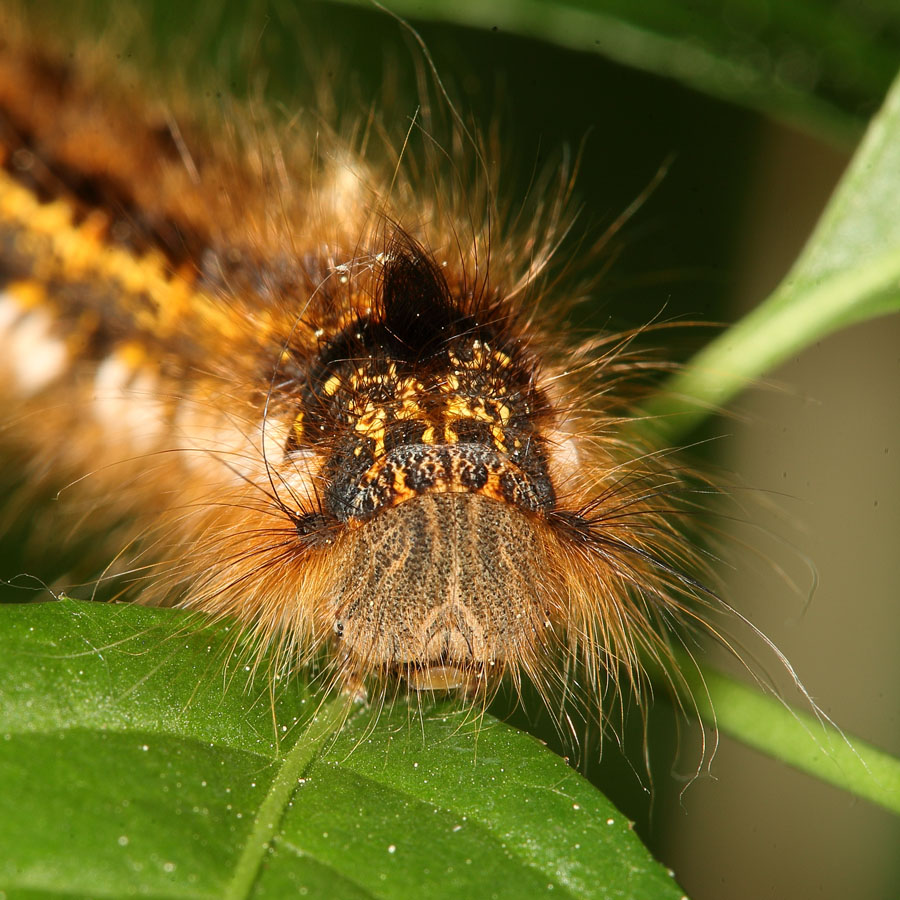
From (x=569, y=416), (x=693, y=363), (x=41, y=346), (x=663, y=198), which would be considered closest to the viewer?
(x=569, y=416)

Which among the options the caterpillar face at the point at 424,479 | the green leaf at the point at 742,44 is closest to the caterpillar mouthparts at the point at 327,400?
the caterpillar face at the point at 424,479

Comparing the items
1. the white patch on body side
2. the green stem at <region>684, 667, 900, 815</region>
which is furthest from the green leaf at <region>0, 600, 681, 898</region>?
the white patch on body side

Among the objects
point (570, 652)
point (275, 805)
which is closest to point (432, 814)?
point (275, 805)

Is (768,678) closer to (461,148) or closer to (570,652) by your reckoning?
(570,652)

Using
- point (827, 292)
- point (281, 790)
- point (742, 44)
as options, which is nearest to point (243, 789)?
point (281, 790)

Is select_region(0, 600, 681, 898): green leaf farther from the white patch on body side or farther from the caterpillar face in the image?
the white patch on body side
